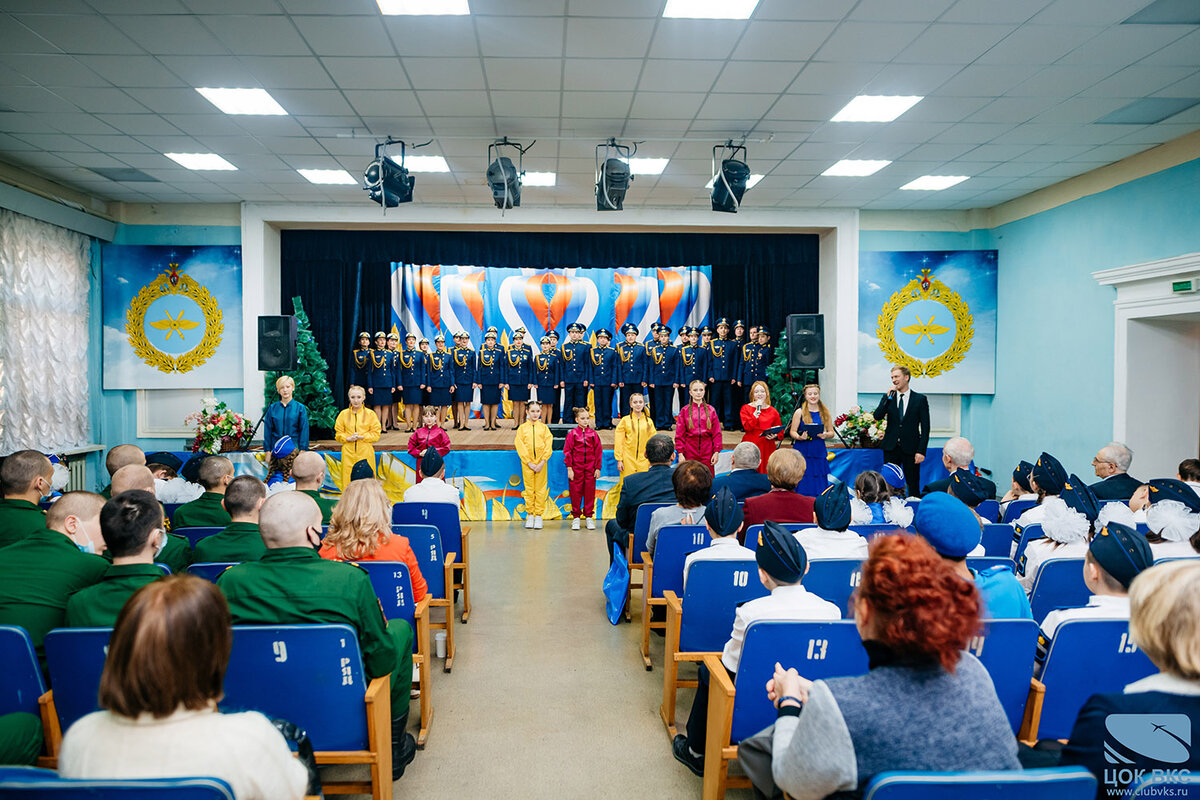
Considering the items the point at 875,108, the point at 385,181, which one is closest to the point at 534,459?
the point at 385,181

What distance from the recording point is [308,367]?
9.47m

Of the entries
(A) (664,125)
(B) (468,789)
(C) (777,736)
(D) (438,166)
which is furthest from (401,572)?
(D) (438,166)

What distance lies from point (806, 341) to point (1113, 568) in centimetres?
702

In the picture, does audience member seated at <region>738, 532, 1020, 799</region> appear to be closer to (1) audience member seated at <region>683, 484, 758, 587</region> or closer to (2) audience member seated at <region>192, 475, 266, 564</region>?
(1) audience member seated at <region>683, 484, 758, 587</region>

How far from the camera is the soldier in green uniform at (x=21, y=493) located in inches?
123

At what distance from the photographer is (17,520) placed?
123 inches

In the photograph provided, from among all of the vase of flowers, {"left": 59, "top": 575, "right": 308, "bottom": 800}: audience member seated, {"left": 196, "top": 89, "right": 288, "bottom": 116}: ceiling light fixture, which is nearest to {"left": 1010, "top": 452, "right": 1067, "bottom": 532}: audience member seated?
{"left": 59, "top": 575, "right": 308, "bottom": 800}: audience member seated

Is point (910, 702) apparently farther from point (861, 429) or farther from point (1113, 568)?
point (861, 429)

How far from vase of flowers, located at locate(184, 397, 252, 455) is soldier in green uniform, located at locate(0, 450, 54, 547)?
499cm

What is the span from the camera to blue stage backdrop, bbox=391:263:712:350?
11789mm

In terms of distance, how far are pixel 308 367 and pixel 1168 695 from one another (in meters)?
9.55

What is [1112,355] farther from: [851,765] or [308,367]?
[308,367]

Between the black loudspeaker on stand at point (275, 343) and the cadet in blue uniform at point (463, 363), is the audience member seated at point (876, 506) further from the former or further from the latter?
the cadet in blue uniform at point (463, 363)

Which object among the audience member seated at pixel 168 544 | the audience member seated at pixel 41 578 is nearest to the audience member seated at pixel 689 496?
the audience member seated at pixel 168 544
